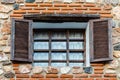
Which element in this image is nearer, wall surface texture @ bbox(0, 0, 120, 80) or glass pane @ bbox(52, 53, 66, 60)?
wall surface texture @ bbox(0, 0, 120, 80)

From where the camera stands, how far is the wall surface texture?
7707 millimetres

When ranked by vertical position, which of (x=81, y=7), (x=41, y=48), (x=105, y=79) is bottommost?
(x=105, y=79)

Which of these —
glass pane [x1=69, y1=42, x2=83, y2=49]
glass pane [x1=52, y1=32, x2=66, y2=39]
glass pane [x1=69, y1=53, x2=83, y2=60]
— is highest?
glass pane [x1=52, y1=32, x2=66, y2=39]

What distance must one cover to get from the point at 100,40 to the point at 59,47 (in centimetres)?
73

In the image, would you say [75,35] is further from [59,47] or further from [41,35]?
[41,35]

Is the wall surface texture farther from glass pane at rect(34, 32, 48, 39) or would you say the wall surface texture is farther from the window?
glass pane at rect(34, 32, 48, 39)

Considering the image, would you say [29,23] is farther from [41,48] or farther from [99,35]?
[99,35]

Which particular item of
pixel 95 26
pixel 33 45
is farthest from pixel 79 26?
pixel 33 45

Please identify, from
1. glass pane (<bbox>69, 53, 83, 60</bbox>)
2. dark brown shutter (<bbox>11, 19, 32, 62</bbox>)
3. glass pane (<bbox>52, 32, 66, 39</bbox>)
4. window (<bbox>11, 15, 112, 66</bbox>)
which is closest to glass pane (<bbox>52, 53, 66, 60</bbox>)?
window (<bbox>11, 15, 112, 66</bbox>)

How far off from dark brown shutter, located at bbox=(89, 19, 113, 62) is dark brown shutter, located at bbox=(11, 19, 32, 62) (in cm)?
105

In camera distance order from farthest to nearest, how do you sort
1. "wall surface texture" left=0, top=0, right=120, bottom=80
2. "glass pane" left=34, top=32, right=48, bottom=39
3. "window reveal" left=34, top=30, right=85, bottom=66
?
"glass pane" left=34, top=32, right=48, bottom=39
"window reveal" left=34, top=30, right=85, bottom=66
"wall surface texture" left=0, top=0, right=120, bottom=80

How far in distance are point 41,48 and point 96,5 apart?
1.22 meters

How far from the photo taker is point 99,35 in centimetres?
790

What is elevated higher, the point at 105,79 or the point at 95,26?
the point at 95,26
